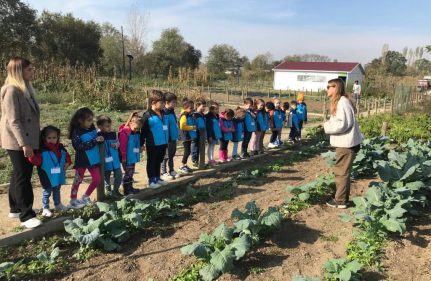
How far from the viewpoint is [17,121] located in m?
4.59

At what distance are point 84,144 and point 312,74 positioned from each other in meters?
45.9

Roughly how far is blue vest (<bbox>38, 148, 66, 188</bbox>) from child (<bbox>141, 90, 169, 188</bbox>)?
163 cm

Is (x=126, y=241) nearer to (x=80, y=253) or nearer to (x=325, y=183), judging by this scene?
(x=80, y=253)

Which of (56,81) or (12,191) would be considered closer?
(12,191)

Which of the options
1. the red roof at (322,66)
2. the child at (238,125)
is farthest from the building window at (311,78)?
the child at (238,125)

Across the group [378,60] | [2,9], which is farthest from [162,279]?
[378,60]

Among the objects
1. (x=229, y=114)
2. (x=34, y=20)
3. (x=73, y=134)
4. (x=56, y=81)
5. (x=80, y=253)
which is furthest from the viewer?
(x=34, y=20)

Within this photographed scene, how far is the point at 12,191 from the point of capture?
495cm

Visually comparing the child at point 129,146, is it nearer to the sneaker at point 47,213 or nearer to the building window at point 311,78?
the sneaker at point 47,213

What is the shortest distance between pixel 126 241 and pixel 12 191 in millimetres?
1623

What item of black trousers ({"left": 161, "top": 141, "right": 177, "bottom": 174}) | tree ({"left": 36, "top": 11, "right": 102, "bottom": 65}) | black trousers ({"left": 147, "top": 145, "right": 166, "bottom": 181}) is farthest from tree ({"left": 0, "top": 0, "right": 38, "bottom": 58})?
black trousers ({"left": 147, "top": 145, "right": 166, "bottom": 181})

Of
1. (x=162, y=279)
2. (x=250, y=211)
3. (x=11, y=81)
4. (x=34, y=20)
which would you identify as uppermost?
(x=34, y=20)

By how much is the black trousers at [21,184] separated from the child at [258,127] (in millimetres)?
5972

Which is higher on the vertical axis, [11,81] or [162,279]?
[11,81]
